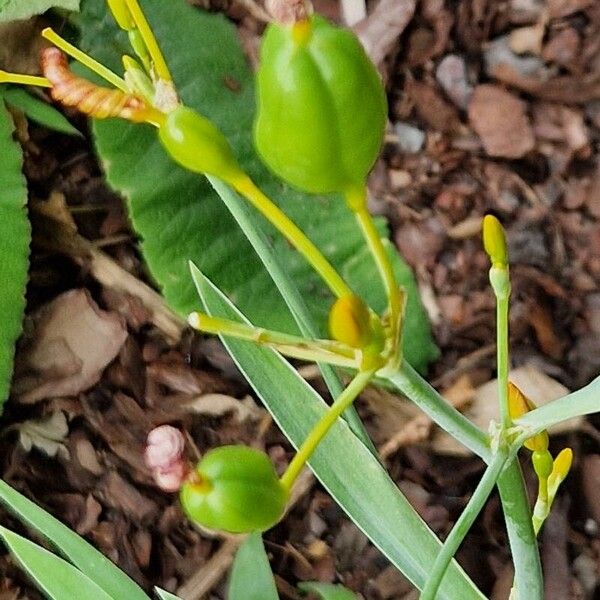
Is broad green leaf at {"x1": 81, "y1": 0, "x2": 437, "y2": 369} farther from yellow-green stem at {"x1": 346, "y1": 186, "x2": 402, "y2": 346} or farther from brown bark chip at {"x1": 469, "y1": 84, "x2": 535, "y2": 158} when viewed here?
yellow-green stem at {"x1": 346, "y1": 186, "x2": 402, "y2": 346}

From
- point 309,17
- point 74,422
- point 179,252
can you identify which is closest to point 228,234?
point 179,252

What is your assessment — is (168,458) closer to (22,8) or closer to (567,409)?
(567,409)

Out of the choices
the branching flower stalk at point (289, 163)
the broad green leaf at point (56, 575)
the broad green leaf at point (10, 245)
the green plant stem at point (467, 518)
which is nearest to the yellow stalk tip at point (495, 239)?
the branching flower stalk at point (289, 163)

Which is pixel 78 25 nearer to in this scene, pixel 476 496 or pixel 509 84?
pixel 509 84

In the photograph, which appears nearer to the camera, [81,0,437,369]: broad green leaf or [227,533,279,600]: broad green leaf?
[227,533,279,600]: broad green leaf

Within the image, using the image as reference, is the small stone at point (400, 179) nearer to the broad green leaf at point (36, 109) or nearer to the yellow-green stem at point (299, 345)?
the broad green leaf at point (36, 109)

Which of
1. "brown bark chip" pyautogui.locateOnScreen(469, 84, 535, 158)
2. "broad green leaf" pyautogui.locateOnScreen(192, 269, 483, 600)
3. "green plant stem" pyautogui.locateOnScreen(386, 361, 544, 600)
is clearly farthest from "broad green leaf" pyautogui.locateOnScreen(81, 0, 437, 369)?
"green plant stem" pyautogui.locateOnScreen(386, 361, 544, 600)

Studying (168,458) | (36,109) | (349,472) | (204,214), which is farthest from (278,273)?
(36,109)
